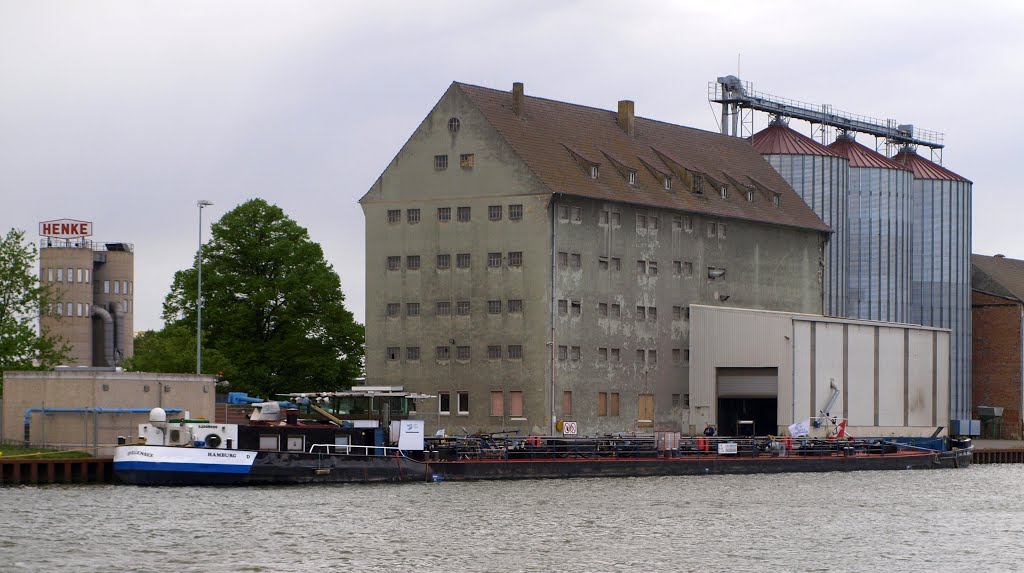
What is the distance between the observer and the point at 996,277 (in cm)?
13525

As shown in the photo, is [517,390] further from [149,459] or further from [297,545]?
[297,545]

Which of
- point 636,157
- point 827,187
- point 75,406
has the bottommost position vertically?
point 75,406

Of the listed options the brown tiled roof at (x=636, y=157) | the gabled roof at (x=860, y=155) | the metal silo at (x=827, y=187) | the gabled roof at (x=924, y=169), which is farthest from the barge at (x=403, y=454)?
the gabled roof at (x=924, y=169)

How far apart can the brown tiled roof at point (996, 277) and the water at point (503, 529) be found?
2274 inches

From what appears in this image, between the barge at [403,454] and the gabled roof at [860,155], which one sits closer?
the barge at [403,454]

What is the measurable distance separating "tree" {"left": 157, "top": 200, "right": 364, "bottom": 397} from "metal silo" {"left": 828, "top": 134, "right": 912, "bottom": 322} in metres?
35.7

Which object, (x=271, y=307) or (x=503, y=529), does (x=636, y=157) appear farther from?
(x=503, y=529)

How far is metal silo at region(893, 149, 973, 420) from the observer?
416ft

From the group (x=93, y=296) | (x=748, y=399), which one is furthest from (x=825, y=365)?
(x=93, y=296)

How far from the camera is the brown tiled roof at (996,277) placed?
438 ft

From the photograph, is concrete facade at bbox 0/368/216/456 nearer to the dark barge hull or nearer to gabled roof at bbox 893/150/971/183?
the dark barge hull

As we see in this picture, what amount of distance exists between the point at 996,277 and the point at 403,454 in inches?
2850

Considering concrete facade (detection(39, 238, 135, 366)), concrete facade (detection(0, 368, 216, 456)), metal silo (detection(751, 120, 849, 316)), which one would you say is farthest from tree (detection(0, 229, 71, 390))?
concrete facade (detection(39, 238, 135, 366))

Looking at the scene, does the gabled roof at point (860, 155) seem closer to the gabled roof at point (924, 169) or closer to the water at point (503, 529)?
the gabled roof at point (924, 169)
